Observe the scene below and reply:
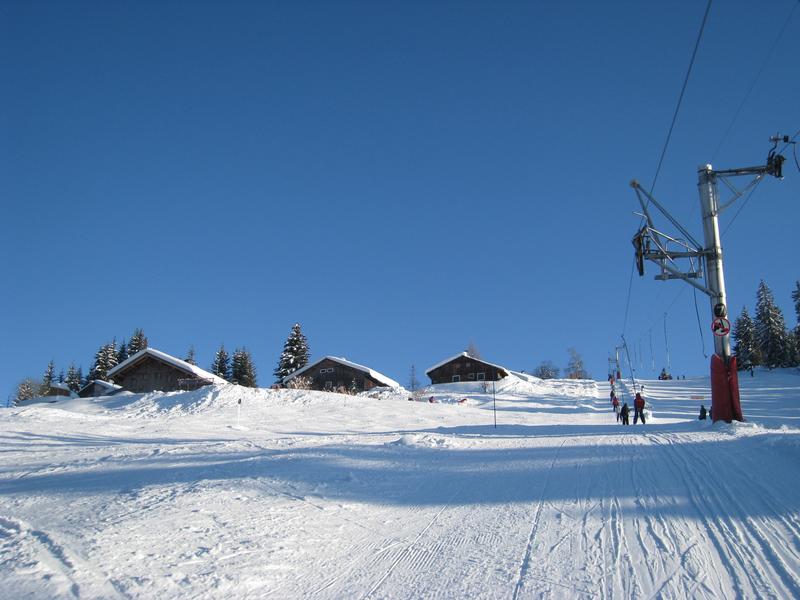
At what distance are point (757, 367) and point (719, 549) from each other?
83.7 metres

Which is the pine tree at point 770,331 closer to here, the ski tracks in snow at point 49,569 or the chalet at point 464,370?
the chalet at point 464,370

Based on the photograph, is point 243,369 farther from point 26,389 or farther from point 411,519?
point 411,519

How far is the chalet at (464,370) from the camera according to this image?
70.5 m

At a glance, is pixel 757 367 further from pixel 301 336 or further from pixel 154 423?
pixel 154 423

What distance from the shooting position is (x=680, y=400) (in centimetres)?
4794

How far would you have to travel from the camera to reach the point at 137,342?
83875 mm

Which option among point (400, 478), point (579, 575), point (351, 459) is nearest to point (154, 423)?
point (351, 459)

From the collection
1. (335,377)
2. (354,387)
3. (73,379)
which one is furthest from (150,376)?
(73,379)

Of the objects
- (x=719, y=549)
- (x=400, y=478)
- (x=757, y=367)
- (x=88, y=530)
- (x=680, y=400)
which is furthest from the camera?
(x=757, y=367)

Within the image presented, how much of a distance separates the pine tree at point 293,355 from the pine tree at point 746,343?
61166 mm

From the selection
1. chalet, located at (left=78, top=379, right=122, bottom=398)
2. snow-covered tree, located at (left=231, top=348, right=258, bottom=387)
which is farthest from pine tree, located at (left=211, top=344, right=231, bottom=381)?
chalet, located at (left=78, top=379, right=122, bottom=398)

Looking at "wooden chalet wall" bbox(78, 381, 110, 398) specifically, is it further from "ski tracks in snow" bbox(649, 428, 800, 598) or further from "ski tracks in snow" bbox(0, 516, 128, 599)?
"ski tracks in snow" bbox(649, 428, 800, 598)

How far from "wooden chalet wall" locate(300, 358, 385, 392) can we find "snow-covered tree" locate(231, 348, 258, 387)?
21.8 meters

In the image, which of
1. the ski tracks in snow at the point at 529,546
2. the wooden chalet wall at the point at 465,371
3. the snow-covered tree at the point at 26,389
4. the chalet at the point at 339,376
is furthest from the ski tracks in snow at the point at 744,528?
the snow-covered tree at the point at 26,389
